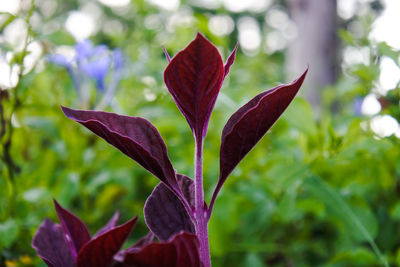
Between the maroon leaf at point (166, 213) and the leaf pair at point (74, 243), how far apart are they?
0.02 m

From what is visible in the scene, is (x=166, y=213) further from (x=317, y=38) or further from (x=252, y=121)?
(x=317, y=38)

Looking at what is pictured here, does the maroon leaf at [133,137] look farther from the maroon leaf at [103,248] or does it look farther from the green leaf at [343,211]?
the green leaf at [343,211]

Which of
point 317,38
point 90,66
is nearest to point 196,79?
point 90,66

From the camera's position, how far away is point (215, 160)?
3.45 ft

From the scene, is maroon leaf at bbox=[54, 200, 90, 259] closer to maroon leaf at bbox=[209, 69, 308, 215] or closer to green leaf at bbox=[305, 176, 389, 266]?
maroon leaf at bbox=[209, 69, 308, 215]

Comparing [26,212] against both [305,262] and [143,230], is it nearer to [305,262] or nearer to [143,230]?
[143,230]

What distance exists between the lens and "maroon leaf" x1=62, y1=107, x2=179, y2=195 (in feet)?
1.37

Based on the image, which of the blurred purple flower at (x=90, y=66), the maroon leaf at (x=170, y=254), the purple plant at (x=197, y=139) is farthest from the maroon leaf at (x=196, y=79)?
the blurred purple flower at (x=90, y=66)

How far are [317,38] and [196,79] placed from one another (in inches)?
Result: 102

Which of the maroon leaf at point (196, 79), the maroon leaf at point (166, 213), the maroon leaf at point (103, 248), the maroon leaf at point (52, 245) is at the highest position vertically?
the maroon leaf at point (196, 79)

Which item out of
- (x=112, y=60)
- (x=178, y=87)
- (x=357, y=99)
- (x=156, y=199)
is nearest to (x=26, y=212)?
(x=156, y=199)

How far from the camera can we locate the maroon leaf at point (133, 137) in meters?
0.42

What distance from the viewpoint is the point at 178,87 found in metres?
0.43

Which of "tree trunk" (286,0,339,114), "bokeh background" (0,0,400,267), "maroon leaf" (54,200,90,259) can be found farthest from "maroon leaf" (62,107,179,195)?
"tree trunk" (286,0,339,114)
